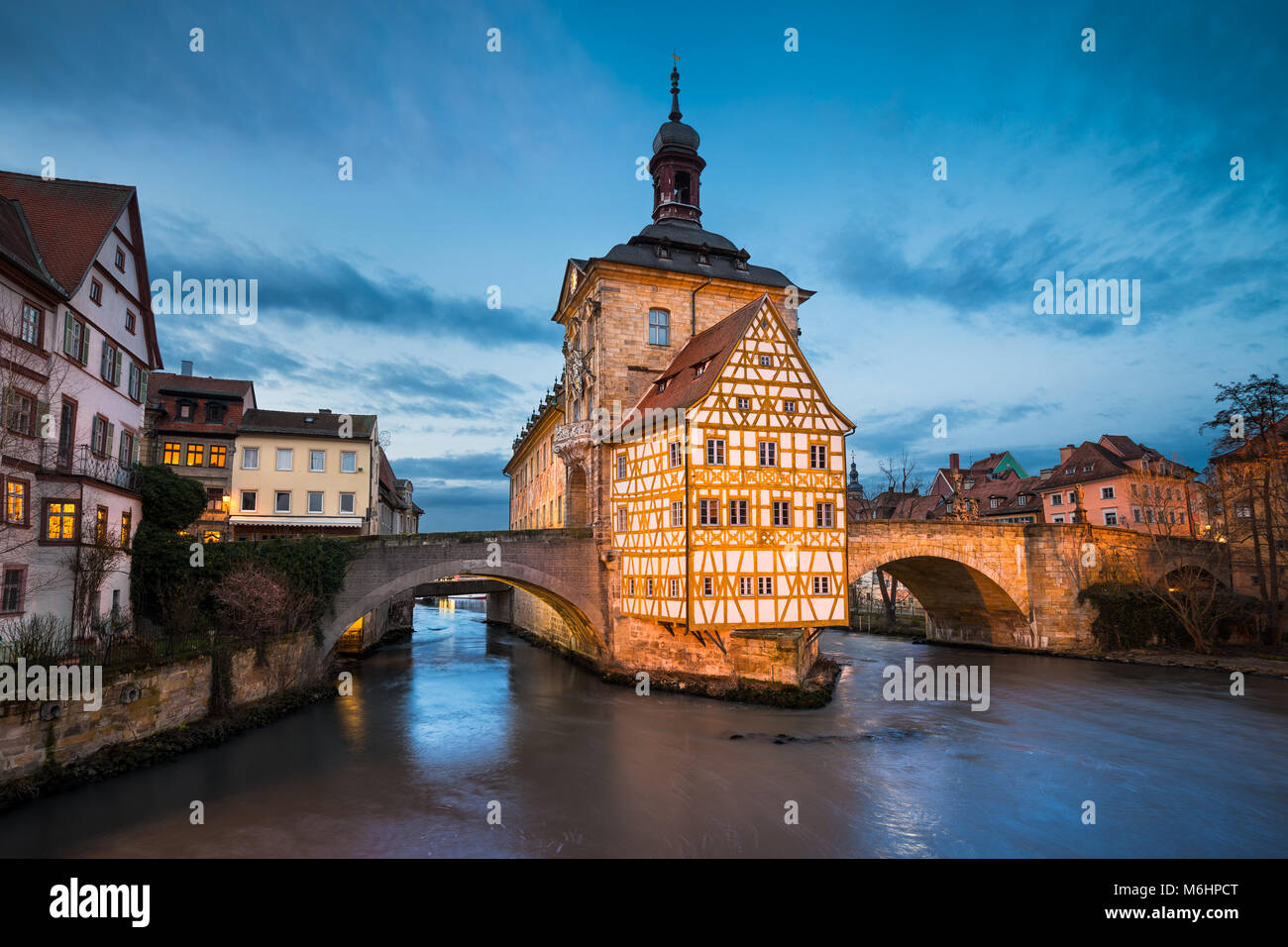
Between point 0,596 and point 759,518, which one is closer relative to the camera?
point 0,596

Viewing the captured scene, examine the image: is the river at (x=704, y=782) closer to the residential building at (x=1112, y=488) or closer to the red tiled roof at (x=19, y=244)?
the red tiled roof at (x=19, y=244)

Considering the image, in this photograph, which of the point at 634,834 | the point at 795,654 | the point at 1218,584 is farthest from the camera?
the point at 1218,584

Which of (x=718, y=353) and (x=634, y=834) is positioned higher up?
(x=718, y=353)

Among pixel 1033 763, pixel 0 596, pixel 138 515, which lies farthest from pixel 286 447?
pixel 1033 763

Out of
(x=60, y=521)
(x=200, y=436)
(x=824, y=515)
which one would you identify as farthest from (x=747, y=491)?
(x=200, y=436)

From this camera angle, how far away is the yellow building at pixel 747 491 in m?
22.2

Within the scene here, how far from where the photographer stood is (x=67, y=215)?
19.1 meters

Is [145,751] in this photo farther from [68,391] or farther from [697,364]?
[697,364]

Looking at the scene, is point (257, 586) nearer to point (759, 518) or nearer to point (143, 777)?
point (143, 777)

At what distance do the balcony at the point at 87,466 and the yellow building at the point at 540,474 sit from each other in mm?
16359

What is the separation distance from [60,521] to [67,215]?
8482 millimetres

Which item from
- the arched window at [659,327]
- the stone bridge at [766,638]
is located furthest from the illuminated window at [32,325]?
the arched window at [659,327]
